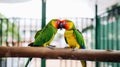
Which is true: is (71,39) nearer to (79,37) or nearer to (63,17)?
(79,37)

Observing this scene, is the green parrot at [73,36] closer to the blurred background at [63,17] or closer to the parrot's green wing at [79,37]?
the parrot's green wing at [79,37]

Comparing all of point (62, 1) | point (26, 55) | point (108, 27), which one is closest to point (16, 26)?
point (62, 1)

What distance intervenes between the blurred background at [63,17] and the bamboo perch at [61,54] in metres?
0.95

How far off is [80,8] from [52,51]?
4.76 feet

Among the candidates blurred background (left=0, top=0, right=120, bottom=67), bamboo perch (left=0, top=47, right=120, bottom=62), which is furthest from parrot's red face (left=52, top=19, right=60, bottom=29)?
blurred background (left=0, top=0, right=120, bottom=67)

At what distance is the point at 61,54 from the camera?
1.04 metres

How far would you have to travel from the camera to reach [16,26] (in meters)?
2.25

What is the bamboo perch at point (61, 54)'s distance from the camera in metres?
1.02

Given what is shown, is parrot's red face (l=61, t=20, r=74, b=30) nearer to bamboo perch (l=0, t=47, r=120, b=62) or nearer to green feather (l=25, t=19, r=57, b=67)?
green feather (l=25, t=19, r=57, b=67)

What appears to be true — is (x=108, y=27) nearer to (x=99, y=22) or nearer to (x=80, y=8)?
(x=99, y=22)

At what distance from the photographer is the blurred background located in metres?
2.10

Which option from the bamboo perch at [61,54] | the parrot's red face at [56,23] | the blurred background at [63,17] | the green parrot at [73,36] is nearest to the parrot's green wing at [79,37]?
the green parrot at [73,36]

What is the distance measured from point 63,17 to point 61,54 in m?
1.06

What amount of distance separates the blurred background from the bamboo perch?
95 centimetres
